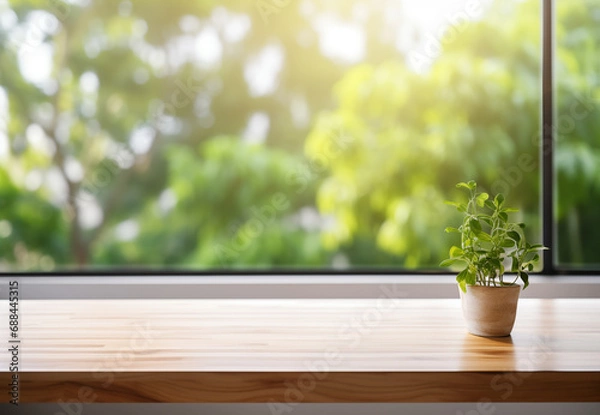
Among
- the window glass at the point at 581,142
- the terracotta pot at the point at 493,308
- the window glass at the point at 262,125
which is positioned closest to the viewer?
the terracotta pot at the point at 493,308

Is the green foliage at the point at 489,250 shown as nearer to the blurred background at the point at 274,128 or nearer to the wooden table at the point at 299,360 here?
the wooden table at the point at 299,360

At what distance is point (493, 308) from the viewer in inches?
46.0

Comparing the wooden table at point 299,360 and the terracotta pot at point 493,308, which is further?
the terracotta pot at point 493,308

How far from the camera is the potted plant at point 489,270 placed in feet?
3.84

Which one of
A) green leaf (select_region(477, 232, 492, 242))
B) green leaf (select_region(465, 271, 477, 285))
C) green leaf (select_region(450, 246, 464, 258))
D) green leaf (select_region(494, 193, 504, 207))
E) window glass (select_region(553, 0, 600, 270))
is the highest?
window glass (select_region(553, 0, 600, 270))

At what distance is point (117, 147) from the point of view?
8.57 feet

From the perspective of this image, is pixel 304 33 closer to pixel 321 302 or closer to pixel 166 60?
pixel 166 60

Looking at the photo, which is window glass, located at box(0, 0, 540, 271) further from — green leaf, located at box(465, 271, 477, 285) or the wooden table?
green leaf, located at box(465, 271, 477, 285)

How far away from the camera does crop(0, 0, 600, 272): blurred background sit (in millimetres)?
2605

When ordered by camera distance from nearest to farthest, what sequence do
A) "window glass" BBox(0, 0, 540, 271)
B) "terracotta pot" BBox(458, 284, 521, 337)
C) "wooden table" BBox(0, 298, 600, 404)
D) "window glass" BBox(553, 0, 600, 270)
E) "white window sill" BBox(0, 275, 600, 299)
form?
"wooden table" BBox(0, 298, 600, 404) < "terracotta pot" BBox(458, 284, 521, 337) < "white window sill" BBox(0, 275, 600, 299) < "window glass" BBox(553, 0, 600, 270) < "window glass" BBox(0, 0, 540, 271)

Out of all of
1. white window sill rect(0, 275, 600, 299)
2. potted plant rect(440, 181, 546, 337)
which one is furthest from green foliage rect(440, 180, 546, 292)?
white window sill rect(0, 275, 600, 299)

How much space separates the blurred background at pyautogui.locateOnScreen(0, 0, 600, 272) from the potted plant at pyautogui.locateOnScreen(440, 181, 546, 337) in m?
1.15

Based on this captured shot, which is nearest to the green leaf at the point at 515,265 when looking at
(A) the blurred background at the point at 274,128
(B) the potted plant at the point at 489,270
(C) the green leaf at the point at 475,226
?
(B) the potted plant at the point at 489,270

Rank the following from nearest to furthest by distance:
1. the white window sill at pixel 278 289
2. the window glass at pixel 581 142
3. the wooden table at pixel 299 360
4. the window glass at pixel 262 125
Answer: the wooden table at pixel 299 360 → the white window sill at pixel 278 289 → the window glass at pixel 581 142 → the window glass at pixel 262 125
